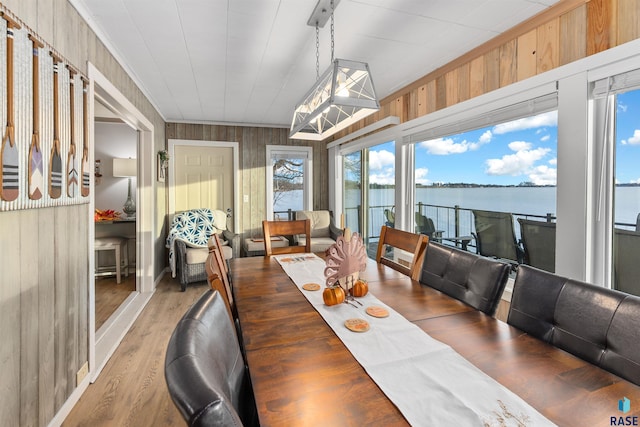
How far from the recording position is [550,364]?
0.93 m

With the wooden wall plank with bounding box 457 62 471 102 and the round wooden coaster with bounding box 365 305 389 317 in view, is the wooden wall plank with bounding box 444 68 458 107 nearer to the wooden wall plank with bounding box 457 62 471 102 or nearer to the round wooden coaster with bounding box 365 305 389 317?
the wooden wall plank with bounding box 457 62 471 102

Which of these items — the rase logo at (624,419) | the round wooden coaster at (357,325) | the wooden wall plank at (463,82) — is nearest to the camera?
the rase logo at (624,419)

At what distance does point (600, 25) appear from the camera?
175 centimetres

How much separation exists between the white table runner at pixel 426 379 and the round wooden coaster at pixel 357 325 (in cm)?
2

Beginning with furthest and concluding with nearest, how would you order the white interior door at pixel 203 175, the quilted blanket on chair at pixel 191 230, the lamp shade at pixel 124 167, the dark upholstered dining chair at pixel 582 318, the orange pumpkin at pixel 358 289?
the white interior door at pixel 203 175
the lamp shade at pixel 124 167
the quilted blanket on chair at pixel 191 230
the orange pumpkin at pixel 358 289
the dark upholstered dining chair at pixel 582 318

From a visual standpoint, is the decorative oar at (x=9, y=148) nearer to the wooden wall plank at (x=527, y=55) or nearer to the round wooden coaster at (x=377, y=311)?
the round wooden coaster at (x=377, y=311)

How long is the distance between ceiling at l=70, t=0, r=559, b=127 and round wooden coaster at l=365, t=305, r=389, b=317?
176cm

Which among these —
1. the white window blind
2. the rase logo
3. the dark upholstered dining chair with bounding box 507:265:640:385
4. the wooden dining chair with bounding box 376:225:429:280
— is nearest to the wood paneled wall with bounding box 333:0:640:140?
the white window blind

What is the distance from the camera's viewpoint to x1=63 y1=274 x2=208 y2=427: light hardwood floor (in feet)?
5.85

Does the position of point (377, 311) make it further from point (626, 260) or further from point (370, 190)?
point (370, 190)

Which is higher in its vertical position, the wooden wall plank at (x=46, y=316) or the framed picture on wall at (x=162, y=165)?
the framed picture on wall at (x=162, y=165)

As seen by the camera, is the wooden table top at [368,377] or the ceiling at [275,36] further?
the ceiling at [275,36]

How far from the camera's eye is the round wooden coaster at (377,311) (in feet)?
4.30

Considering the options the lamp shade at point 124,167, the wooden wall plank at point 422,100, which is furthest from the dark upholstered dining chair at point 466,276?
the lamp shade at point 124,167
